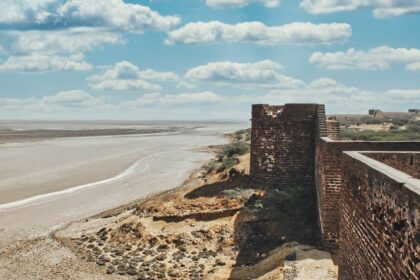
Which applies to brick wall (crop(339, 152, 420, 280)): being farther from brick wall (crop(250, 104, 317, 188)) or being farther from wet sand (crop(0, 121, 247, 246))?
wet sand (crop(0, 121, 247, 246))

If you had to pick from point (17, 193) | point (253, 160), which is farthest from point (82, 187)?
point (253, 160)

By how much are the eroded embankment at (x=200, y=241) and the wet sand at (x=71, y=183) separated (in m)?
3.25

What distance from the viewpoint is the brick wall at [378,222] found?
4617 mm

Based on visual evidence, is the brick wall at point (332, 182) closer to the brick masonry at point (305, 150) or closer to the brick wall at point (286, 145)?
the brick masonry at point (305, 150)

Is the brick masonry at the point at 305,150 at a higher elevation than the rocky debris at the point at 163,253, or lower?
higher

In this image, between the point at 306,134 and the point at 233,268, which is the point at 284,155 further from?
the point at 233,268

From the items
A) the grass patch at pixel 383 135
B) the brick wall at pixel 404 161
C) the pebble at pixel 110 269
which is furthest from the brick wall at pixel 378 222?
the grass patch at pixel 383 135

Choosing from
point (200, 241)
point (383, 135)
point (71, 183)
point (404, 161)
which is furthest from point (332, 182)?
point (383, 135)

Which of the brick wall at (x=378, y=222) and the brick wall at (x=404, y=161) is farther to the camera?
the brick wall at (x=404, y=161)

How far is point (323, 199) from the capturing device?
11922 mm

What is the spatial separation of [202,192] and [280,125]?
152 inches

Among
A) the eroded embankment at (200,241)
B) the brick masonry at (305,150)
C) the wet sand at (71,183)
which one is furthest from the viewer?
the wet sand at (71,183)

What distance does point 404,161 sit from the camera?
30.2 ft

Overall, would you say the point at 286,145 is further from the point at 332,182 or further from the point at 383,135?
the point at 383,135
